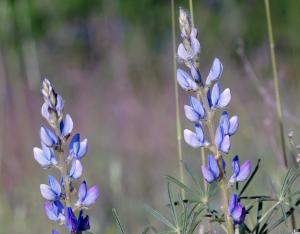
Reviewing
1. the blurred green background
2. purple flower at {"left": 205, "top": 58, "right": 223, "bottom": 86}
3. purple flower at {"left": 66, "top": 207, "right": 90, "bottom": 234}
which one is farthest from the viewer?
the blurred green background

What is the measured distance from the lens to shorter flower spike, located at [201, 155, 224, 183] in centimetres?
176

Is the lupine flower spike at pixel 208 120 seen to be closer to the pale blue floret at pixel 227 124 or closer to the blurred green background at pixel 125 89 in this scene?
the pale blue floret at pixel 227 124

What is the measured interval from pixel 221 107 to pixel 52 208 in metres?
0.35

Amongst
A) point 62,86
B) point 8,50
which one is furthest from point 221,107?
point 8,50

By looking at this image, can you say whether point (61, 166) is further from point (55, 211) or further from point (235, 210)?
point (235, 210)

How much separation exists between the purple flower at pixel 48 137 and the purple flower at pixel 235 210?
0.32m

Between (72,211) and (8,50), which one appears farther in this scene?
(8,50)

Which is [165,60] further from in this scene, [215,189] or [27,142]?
[215,189]

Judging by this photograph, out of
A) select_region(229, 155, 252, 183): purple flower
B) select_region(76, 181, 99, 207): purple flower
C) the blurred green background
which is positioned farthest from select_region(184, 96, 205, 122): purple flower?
the blurred green background

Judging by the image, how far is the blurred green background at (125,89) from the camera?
4395 millimetres

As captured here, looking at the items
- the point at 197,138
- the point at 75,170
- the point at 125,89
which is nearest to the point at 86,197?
the point at 75,170

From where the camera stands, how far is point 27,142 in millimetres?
7293

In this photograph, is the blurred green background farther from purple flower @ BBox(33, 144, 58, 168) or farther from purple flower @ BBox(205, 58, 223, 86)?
purple flower @ BBox(33, 144, 58, 168)

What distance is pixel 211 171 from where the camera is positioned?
177 cm
